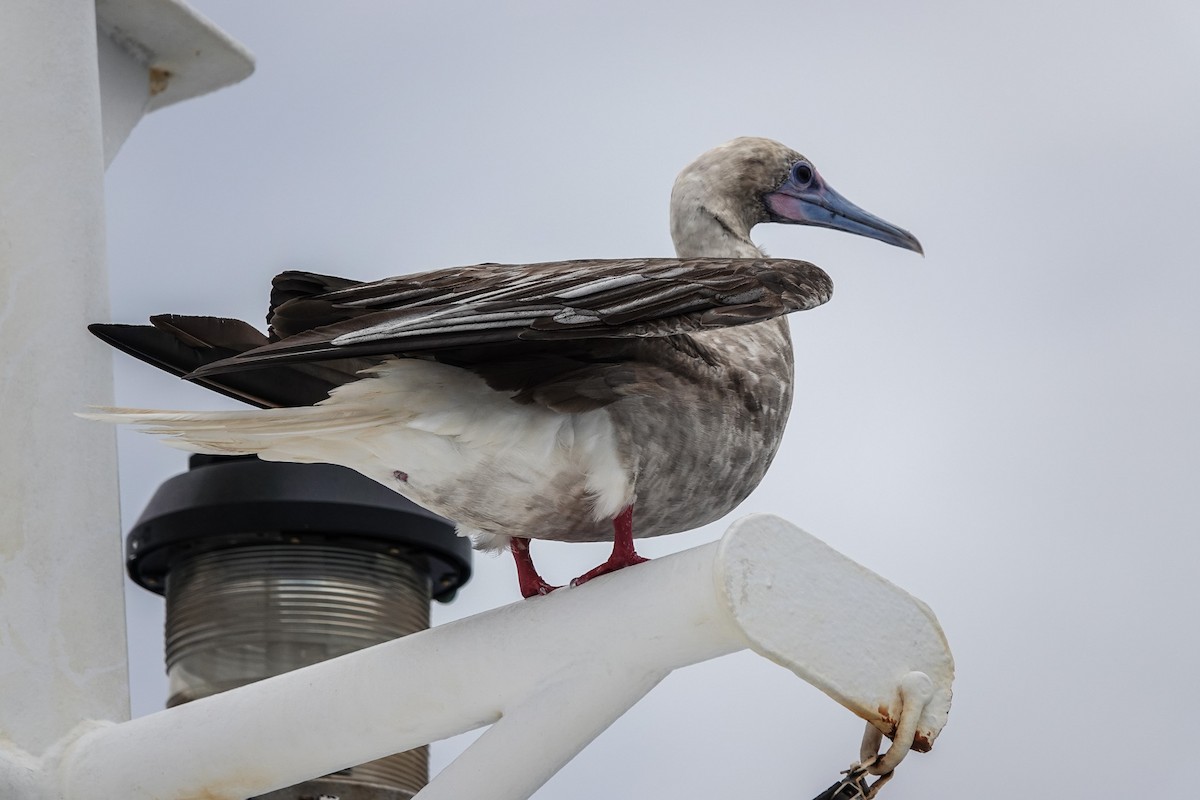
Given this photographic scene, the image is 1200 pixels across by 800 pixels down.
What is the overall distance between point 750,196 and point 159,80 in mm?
1746

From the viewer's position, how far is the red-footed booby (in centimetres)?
262

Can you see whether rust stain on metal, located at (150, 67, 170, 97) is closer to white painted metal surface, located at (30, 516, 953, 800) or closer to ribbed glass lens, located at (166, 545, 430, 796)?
ribbed glass lens, located at (166, 545, 430, 796)

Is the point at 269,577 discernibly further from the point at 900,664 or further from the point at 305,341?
the point at 900,664

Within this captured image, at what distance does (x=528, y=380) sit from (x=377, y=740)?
0.60 metres

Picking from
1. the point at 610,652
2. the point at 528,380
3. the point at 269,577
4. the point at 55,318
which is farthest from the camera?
the point at 269,577

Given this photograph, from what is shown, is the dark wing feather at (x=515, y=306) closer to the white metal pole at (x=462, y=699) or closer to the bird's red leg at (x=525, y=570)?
the white metal pole at (x=462, y=699)

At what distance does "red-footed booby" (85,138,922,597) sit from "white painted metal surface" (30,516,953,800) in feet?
0.67

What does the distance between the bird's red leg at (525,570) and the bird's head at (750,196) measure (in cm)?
72

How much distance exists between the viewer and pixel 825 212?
3.68 meters

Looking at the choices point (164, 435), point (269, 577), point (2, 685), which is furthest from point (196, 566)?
point (164, 435)

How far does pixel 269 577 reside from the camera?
13.2 ft

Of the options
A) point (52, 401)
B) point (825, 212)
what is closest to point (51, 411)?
point (52, 401)

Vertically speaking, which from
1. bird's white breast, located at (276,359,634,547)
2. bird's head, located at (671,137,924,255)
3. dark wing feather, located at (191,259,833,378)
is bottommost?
bird's white breast, located at (276,359,634,547)

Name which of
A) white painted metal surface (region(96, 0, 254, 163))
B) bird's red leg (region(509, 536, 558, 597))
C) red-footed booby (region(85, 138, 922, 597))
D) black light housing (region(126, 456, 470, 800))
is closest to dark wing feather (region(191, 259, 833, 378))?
red-footed booby (region(85, 138, 922, 597))
